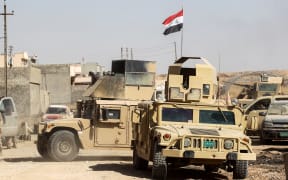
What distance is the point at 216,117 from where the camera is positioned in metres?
13.2

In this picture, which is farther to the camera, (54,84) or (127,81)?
(54,84)

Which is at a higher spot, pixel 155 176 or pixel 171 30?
pixel 171 30

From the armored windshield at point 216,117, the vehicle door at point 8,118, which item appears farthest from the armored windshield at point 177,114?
the vehicle door at point 8,118

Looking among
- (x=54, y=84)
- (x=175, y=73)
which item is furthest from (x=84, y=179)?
(x=54, y=84)

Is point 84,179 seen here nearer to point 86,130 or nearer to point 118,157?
point 86,130

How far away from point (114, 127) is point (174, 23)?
692 centimetres

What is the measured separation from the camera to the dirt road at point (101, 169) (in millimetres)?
12930

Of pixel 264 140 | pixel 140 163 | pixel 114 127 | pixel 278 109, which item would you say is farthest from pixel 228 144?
pixel 264 140

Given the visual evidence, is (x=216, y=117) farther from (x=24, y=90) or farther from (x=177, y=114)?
(x=24, y=90)

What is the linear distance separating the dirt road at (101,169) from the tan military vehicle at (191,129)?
0.46m

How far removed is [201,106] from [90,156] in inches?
260

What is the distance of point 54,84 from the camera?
54000 mm

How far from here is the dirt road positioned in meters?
12.9

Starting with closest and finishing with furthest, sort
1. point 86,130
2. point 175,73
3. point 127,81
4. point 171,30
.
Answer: point 175,73
point 86,130
point 127,81
point 171,30
